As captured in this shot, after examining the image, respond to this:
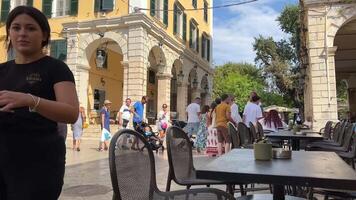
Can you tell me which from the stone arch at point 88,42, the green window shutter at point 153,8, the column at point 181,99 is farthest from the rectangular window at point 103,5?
the column at point 181,99

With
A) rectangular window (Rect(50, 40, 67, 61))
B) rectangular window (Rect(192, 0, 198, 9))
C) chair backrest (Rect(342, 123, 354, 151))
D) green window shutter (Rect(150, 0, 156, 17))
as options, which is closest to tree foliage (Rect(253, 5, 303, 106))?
rectangular window (Rect(192, 0, 198, 9))

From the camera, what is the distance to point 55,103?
66.8 inches

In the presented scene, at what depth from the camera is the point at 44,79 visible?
72.2 inches

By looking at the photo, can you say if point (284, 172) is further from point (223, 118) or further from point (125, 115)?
point (125, 115)

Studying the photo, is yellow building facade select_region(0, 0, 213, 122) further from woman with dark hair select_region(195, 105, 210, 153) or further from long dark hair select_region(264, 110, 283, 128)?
long dark hair select_region(264, 110, 283, 128)

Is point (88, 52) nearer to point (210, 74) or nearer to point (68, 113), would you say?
point (210, 74)

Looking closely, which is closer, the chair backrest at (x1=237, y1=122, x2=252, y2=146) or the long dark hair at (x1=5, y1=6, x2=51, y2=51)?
the long dark hair at (x1=5, y1=6, x2=51, y2=51)

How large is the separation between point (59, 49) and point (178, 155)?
17932mm

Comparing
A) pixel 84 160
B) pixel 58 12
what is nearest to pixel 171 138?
pixel 84 160

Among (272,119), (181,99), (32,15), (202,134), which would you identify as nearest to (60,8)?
(181,99)

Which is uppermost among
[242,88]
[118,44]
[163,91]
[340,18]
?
[242,88]

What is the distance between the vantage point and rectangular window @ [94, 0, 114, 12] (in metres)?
19.2

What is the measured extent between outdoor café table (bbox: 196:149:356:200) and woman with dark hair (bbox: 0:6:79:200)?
0.79m

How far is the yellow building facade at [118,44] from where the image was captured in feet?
60.2
